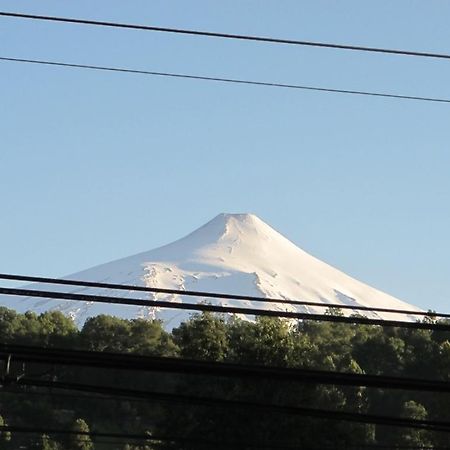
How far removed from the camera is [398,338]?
107m

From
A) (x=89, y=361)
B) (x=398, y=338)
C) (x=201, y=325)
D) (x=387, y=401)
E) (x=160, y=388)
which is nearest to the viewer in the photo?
(x=89, y=361)

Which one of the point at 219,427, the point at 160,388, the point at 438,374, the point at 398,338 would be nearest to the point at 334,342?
the point at 398,338

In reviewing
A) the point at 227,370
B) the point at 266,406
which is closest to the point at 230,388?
the point at 266,406

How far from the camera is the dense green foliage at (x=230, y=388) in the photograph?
6800cm

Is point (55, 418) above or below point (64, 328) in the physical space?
below

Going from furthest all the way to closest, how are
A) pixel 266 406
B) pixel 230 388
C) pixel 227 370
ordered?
pixel 230 388 < pixel 266 406 < pixel 227 370

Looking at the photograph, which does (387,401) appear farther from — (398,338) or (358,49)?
(358,49)

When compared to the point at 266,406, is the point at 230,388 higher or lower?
higher

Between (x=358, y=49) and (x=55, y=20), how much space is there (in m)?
2.43

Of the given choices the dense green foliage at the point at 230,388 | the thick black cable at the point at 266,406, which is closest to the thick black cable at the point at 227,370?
the thick black cable at the point at 266,406

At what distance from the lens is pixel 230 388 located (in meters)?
68.1

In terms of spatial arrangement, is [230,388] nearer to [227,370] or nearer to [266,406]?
[266,406]

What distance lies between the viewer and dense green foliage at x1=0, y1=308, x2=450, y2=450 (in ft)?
223

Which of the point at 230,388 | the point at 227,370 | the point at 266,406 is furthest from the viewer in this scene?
the point at 230,388
